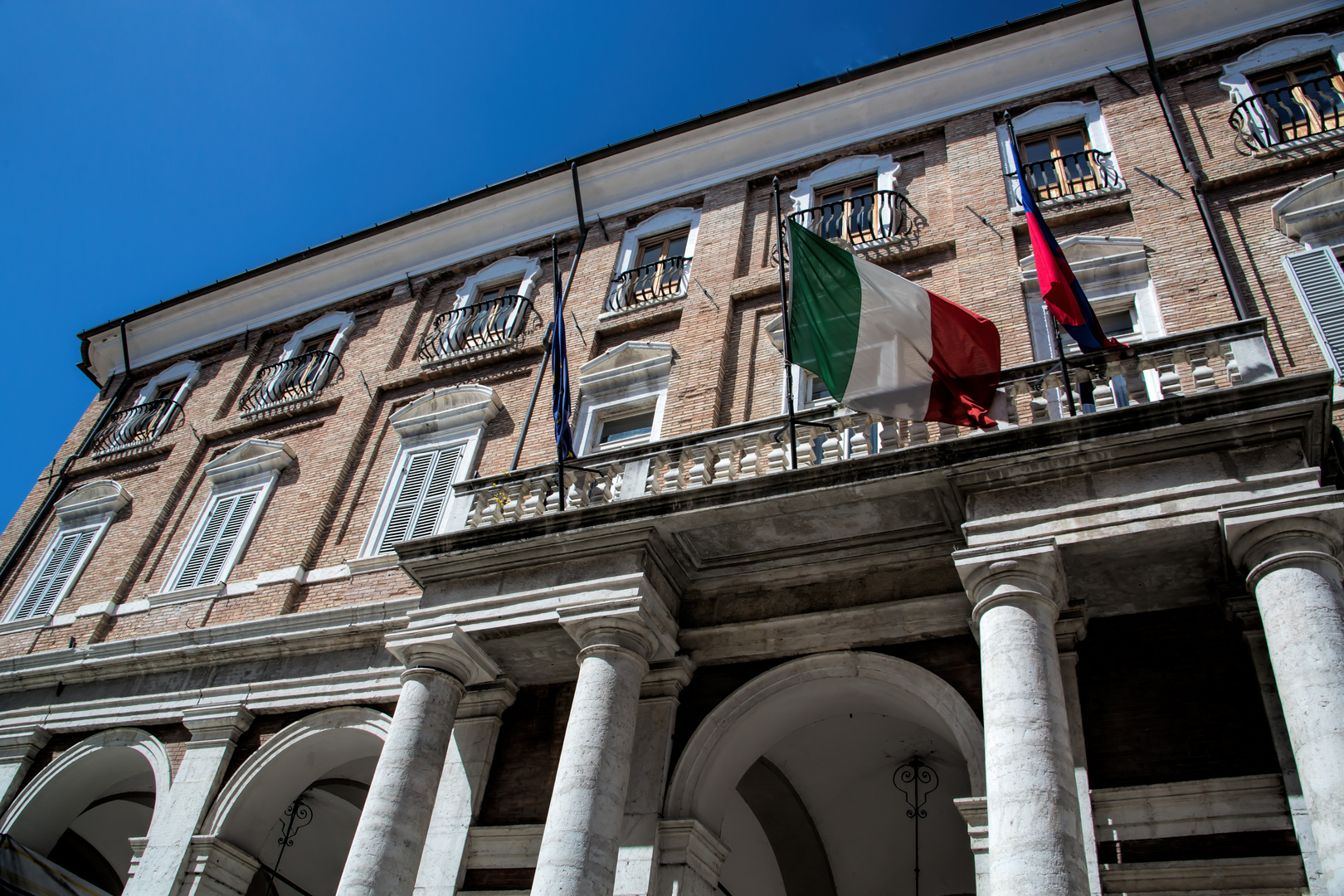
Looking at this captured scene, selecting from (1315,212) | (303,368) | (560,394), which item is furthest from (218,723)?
(1315,212)

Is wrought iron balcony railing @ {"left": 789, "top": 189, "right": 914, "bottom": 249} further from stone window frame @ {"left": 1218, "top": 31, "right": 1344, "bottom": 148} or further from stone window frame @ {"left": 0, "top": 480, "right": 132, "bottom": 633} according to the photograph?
stone window frame @ {"left": 0, "top": 480, "right": 132, "bottom": 633}

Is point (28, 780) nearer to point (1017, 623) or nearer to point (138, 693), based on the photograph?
point (138, 693)

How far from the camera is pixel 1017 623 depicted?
745cm

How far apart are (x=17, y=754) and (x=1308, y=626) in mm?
14750

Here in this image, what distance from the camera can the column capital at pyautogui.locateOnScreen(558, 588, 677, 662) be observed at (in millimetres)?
9023

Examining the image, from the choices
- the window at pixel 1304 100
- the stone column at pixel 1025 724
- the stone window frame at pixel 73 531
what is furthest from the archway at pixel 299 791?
the window at pixel 1304 100

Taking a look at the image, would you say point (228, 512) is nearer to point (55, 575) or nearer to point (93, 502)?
point (55, 575)

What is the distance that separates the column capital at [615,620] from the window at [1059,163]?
8.01 m

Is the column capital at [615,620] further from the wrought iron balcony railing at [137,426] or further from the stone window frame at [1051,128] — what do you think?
the wrought iron balcony railing at [137,426]

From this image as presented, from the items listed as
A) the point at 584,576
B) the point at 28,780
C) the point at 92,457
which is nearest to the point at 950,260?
the point at 584,576

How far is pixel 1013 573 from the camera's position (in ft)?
25.3

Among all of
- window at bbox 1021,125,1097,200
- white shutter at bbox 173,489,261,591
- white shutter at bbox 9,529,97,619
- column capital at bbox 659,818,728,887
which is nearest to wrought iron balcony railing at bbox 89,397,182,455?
white shutter at bbox 9,529,97,619

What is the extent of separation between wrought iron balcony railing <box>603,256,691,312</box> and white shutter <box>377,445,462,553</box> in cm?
325

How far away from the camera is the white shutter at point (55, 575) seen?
16312 millimetres
